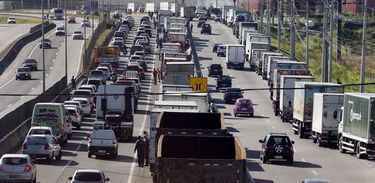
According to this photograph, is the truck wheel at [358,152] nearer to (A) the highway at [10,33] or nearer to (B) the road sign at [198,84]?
(B) the road sign at [198,84]

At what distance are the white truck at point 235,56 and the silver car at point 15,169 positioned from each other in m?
71.0

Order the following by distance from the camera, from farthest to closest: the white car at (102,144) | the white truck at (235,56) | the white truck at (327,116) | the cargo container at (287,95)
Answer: the white truck at (235,56), the cargo container at (287,95), the white truck at (327,116), the white car at (102,144)

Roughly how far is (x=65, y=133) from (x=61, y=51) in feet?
252

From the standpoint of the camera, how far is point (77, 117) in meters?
63.5

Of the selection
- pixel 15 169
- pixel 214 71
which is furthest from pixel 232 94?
pixel 15 169

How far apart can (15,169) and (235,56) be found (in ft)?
242

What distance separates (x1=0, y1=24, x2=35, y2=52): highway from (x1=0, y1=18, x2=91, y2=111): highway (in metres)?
2.62

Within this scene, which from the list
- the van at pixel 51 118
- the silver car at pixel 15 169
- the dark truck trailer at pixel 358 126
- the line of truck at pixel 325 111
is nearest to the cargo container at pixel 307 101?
the line of truck at pixel 325 111

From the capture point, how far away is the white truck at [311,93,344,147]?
56.9 metres

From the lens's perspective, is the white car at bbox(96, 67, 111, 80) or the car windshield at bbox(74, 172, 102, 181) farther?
the white car at bbox(96, 67, 111, 80)

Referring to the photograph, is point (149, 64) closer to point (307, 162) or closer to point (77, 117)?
point (77, 117)

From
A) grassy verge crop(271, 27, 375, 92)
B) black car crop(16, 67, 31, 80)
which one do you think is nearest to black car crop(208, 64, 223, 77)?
grassy verge crop(271, 27, 375, 92)

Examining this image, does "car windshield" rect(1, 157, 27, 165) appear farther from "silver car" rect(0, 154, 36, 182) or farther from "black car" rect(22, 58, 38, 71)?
"black car" rect(22, 58, 38, 71)

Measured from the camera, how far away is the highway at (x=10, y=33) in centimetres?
13923
